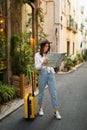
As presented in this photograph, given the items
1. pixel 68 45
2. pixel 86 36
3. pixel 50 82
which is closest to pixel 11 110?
pixel 50 82

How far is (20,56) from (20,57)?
0.10ft

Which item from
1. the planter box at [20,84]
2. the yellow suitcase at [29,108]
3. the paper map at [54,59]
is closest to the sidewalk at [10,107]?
the planter box at [20,84]

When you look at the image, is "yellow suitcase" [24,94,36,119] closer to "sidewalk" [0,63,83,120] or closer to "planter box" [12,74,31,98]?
"sidewalk" [0,63,83,120]

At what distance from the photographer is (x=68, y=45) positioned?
87.2ft

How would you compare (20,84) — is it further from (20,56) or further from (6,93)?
(6,93)

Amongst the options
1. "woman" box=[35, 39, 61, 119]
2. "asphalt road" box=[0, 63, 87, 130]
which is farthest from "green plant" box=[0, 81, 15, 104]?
"woman" box=[35, 39, 61, 119]

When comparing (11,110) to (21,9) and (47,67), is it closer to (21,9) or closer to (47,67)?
(47,67)

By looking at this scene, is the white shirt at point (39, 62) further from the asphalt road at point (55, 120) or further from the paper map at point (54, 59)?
the asphalt road at point (55, 120)

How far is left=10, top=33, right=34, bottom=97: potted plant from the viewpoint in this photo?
9648 mm

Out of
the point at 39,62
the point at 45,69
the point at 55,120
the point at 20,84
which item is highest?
the point at 39,62

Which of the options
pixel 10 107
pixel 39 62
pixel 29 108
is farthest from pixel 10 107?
pixel 39 62

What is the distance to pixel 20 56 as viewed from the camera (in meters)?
9.64

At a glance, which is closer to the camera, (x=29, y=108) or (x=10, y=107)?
(x=29, y=108)

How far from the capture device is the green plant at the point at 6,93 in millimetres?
8344
